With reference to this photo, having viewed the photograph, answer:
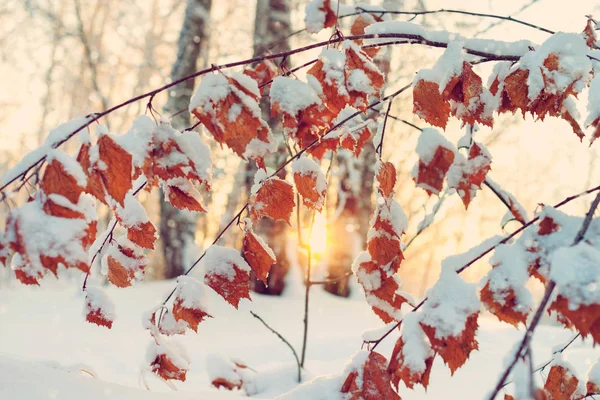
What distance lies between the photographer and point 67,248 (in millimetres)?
685

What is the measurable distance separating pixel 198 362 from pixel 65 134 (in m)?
2.79

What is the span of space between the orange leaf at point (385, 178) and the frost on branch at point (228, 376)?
4.30 feet

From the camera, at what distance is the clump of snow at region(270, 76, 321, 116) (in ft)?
2.84

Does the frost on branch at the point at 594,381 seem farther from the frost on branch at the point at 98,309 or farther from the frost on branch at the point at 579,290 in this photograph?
the frost on branch at the point at 98,309

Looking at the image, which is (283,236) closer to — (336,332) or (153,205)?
(336,332)

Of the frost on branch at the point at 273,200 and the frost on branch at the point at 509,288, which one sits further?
the frost on branch at the point at 273,200

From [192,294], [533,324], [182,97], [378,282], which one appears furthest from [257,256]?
[182,97]

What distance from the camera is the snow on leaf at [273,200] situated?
3.72 ft

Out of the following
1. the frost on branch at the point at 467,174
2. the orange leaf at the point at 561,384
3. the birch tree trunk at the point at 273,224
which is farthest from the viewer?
the birch tree trunk at the point at 273,224

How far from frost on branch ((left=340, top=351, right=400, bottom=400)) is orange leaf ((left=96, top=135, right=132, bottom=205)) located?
0.68 meters

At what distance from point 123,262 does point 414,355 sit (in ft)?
2.90

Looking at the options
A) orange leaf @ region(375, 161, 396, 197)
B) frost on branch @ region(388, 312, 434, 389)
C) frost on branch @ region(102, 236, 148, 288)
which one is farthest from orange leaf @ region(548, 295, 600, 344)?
frost on branch @ region(102, 236, 148, 288)

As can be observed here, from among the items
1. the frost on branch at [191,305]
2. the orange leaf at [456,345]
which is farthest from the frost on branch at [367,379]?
the frost on branch at [191,305]

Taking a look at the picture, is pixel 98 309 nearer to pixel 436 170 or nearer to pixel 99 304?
pixel 99 304
